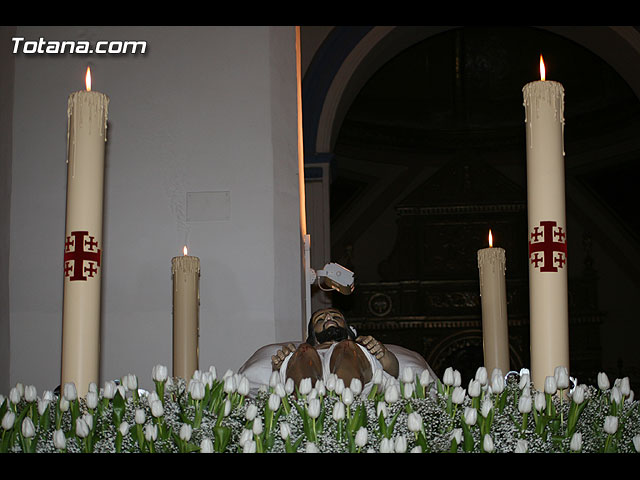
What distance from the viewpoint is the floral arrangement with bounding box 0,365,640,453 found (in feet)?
3.30

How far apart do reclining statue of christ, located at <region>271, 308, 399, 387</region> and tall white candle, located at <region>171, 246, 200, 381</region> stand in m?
0.21

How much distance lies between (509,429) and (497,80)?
24.8 feet

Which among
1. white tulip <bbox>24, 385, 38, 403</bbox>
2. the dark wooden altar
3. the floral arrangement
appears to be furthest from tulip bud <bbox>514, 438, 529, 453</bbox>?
the dark wooden altar

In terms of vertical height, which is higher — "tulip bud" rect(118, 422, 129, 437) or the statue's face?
the statue's face

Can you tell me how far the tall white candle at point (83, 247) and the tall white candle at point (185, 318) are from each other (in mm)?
552

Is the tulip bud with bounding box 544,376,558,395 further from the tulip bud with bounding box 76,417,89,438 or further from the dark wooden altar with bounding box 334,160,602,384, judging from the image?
the dark wooden altar with bounding box 334,160,602,384

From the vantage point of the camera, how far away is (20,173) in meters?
2.62

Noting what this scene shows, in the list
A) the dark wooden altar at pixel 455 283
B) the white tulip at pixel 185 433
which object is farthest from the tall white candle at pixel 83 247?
the dark wooden altar at pixel 455 283

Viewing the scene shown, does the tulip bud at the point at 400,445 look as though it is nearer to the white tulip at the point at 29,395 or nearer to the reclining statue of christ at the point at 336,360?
the reclining statue of christ at the point at 336,360

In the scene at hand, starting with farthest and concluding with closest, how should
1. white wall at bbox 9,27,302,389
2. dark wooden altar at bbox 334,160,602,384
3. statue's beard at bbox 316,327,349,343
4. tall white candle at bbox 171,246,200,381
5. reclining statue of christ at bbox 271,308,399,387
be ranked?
1. dark wooden altar at bbox 334,160,602,384
2. white wall at bbox 9,27,302,389
3. statue's beard at bbox 316,327,349,343
4. tall white candle at bbox 171,246,200,381
5. reclining statue of christ at bbox 271,308,399,387

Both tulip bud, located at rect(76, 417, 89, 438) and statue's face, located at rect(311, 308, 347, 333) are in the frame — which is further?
statue's face, located at rect(311, 308, 347, 333)

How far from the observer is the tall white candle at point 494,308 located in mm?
1749

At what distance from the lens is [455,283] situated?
7.45 meters

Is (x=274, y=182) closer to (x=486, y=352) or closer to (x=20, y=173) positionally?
(x=20, y=173)
